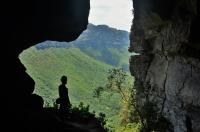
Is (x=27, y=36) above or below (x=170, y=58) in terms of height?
above

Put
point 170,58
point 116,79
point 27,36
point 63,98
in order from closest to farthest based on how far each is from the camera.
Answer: point 63,98
point 27,36
point 170,58
point 116,79

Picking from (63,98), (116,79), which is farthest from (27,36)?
(116,79)

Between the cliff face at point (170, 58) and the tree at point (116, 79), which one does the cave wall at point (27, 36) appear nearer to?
the cliff face at point (170, 58)

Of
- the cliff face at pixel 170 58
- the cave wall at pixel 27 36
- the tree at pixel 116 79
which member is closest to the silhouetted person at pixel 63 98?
the cave wall at pixel 27 36

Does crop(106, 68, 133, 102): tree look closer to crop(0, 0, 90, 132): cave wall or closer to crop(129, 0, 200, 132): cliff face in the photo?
crop(129, 0, 200, 132): cliff face

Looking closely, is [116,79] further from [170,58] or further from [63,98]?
[63,98]

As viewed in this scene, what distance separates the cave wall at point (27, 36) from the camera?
22.7 m

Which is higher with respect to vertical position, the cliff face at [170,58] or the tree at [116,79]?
the cliff face at [170,58]

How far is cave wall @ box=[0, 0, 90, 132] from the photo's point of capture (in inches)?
895

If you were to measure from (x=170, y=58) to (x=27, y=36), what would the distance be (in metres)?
20.2

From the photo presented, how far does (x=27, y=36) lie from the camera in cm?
2936

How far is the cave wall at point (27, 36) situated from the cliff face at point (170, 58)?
32.3 ft

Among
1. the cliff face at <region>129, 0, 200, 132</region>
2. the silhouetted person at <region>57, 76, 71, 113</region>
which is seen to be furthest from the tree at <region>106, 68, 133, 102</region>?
the silhouetted person at <region>57, 76, 71, 113</region>

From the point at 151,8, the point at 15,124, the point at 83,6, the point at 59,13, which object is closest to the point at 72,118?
the point at 15,124
